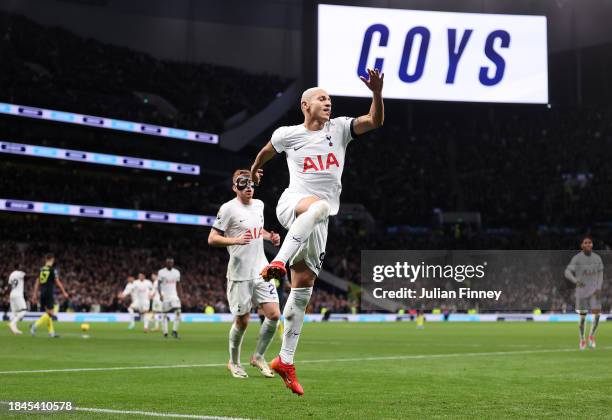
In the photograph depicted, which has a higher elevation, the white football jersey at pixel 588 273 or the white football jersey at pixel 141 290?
the white football jersey at pixel 588 273

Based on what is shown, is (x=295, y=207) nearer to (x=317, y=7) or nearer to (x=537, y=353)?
(x=537, y=353)

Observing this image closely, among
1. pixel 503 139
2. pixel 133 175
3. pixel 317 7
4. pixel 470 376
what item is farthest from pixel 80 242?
pixel 470 376

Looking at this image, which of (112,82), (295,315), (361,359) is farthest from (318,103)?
(112,82)

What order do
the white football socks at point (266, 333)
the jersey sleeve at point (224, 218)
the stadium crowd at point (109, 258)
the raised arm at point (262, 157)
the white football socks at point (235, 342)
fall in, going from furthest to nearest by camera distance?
the stadium crowd at point (109, 258), the jersey sleeve at point (224, 218), the white football socks at point (235, 342), the white football socks at point (266, 333), the raised arm at point (262, 157)

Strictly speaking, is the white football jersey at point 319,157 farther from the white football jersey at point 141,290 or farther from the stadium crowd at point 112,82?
the stadium crowd at point 112,82

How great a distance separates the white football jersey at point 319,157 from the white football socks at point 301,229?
37 centimetres

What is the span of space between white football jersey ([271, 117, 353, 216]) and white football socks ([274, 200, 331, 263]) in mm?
369

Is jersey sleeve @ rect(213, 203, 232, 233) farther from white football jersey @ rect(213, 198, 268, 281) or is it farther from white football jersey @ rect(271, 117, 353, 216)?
white football jersey @ rect(271, 117, 353, 216)

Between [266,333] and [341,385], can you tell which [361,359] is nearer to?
[266,333]

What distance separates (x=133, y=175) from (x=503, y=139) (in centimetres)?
2973

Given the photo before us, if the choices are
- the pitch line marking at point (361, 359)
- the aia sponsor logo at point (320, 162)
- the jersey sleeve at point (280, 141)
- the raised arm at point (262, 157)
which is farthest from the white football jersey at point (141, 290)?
the aia sponsor logo at point (320, 162)

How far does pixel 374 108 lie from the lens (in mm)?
8484

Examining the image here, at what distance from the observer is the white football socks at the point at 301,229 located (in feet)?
27.1

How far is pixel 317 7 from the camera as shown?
55625mm
